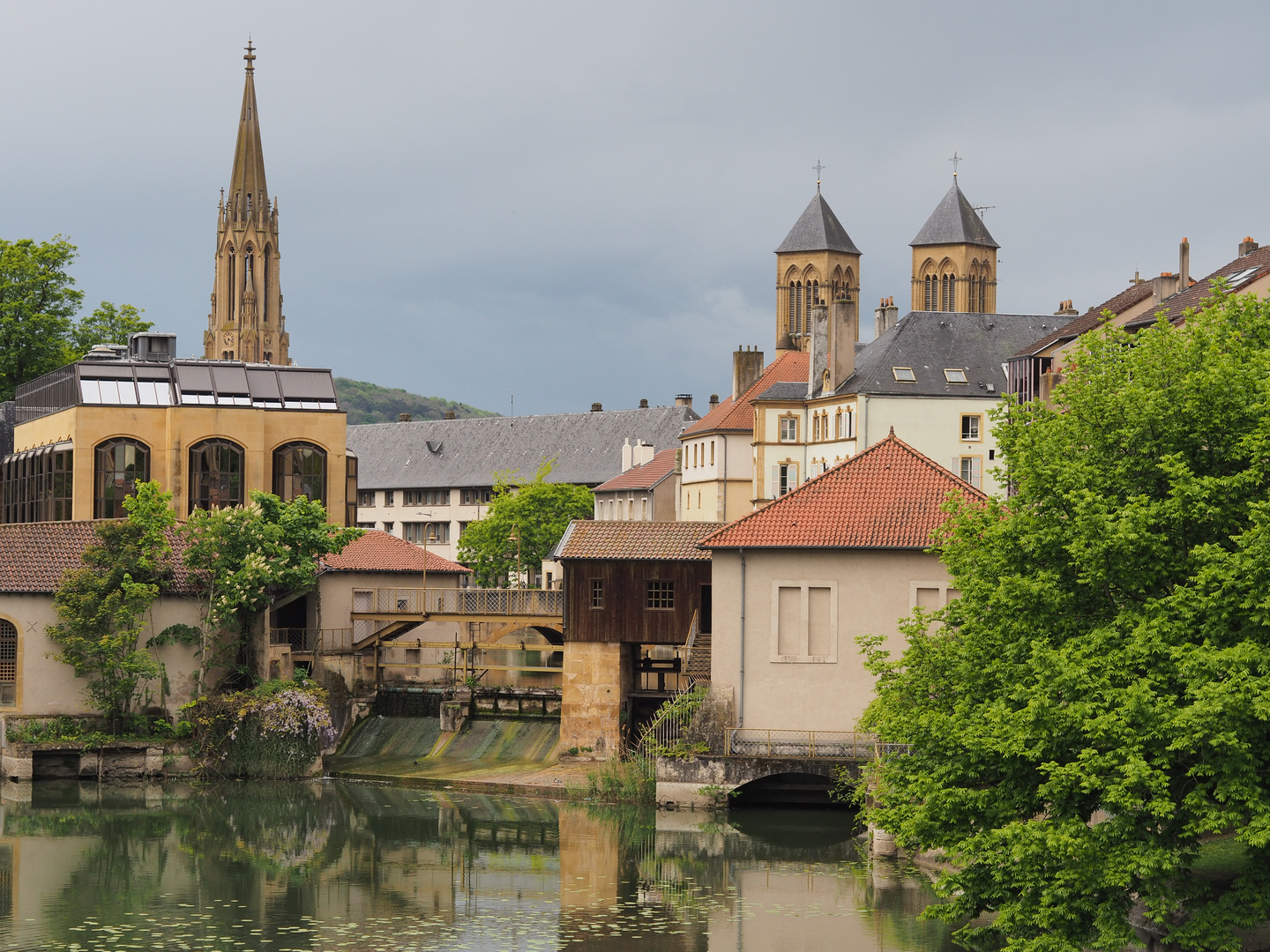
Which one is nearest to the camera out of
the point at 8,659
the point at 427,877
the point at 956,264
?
the point at 427,877

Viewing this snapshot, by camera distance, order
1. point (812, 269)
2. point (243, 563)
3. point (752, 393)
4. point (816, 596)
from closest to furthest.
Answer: point (816, 596) < point (243, 563) < point (752, 393) < point (812, 269)

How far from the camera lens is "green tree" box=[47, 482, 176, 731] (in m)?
44.8

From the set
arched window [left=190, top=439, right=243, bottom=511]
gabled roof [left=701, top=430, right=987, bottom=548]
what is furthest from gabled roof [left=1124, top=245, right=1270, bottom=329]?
arched window [left=190, top=439, right=243, bottom=511]

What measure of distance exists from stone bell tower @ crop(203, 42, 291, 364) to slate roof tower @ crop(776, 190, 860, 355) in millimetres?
33265

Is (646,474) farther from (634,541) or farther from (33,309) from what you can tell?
(634,541)

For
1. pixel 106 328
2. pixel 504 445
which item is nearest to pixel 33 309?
pixel 106 328

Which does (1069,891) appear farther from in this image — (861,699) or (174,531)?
(174,531)

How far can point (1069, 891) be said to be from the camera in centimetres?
2059

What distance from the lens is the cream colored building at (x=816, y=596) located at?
1529 inches

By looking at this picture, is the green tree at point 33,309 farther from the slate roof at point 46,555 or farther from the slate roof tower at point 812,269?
the slate roof tower at point 812,269

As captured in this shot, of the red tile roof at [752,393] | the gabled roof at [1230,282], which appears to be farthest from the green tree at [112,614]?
the red tile roof at [752,393]

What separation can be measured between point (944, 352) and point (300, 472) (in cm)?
3214

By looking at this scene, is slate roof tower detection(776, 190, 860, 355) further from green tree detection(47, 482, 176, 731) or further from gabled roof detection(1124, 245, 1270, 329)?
green tree detection(47, 482, 176, 731)

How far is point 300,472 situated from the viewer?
6391 cm
